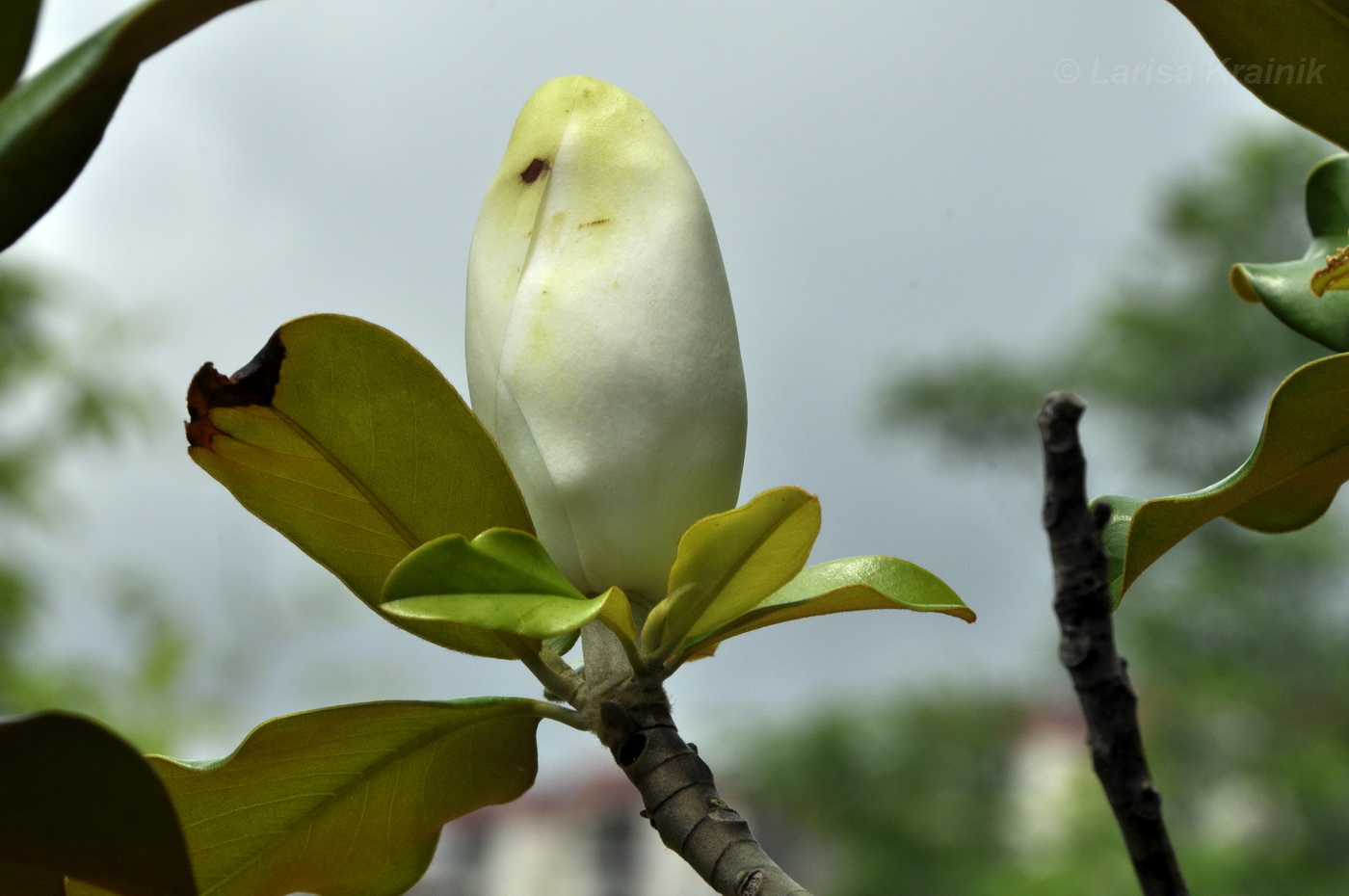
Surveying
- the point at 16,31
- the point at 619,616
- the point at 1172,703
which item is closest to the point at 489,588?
the point at 619,616

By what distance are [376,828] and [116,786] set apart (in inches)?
4.6

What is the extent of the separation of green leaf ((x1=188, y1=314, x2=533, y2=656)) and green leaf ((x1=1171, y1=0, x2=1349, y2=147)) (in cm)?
20

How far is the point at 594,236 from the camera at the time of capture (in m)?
0.30

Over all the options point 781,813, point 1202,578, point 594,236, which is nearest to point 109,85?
point 594,236

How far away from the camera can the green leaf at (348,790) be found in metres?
0.32

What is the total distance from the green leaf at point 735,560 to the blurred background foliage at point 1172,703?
6.98 meters

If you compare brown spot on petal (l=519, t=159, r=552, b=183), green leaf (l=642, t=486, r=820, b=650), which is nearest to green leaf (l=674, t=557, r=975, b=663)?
green leaf (l=642, t=486, r=820, b=650)

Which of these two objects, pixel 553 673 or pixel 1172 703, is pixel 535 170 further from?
pixel 1172 703

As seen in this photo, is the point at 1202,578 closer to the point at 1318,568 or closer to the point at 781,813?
the point at 1318,568

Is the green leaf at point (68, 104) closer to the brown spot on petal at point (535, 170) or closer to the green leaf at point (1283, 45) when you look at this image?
Result: the brown spot on petal at point (535, 170)

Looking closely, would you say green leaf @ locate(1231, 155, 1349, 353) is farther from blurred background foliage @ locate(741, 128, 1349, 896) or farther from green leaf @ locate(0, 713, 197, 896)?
blurred background foliage @ locate(741, 128, 1349, 896)

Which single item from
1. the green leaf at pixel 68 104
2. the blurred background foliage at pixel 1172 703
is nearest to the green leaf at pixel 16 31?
the green leaf at pixel 68 104

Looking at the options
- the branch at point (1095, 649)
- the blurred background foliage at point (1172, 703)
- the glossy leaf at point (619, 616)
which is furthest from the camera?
the blurred background foliage at point (1172, 703)

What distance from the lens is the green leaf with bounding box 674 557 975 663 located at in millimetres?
291
